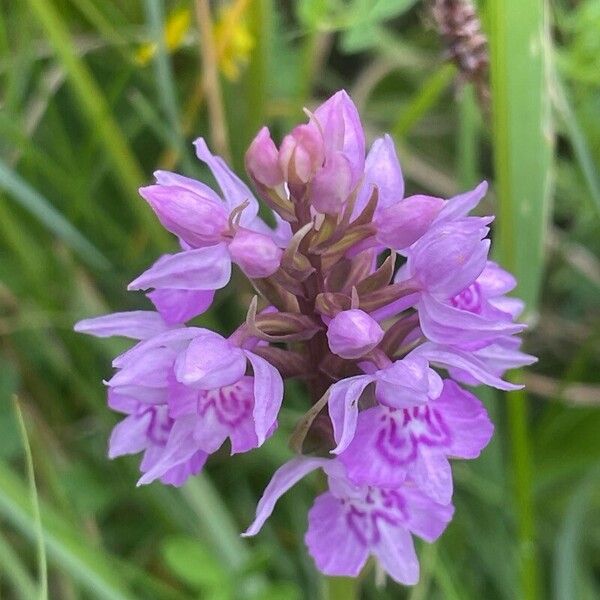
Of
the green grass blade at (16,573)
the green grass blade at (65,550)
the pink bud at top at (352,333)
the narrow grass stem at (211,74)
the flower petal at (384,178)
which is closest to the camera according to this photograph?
the pink bud at top at (352,333)

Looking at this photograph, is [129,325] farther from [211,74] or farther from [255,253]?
[211,74]

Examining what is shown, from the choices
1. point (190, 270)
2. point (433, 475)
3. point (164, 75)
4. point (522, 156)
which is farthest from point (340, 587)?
point (164, 75)

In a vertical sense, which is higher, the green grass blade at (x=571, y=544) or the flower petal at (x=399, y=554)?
the flower petal at (x=399, y=554)

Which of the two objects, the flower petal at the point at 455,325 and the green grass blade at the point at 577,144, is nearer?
Result: the flower petal at the point at 455,325

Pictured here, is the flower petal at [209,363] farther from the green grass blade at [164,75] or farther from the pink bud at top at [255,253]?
the green grass blade at [164,75]

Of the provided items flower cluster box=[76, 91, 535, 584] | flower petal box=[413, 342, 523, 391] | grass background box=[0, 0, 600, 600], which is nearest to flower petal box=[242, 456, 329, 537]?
flower cluster box=[76, 91, 535, 584]

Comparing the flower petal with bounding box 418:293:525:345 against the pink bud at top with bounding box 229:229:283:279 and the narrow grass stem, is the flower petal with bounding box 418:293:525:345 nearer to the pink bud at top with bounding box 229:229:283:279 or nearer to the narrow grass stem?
the pink bud at top with bounding box 229:229:283:279

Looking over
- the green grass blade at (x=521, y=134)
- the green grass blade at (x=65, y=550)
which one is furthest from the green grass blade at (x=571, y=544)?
the green grass blade at (x=65, y=550)
